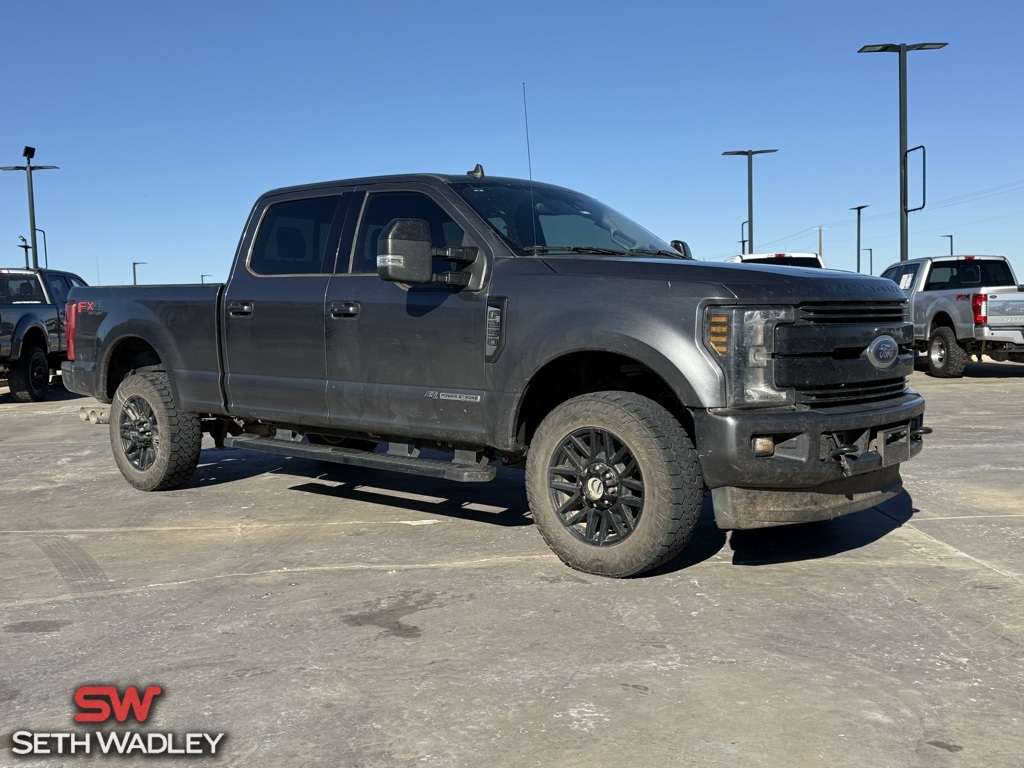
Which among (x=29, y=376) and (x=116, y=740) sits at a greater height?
(x=29, y=376)

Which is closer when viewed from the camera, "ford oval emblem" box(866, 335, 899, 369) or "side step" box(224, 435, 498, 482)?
"ford oval emblem" box(866, 335, 899, 369)

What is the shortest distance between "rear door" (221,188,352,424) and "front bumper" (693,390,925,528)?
102 inches

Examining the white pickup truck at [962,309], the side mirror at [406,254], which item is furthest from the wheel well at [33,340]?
the white pickup truck at [962,309]

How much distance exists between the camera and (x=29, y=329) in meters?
14.4

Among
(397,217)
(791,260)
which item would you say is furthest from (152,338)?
(791,260)

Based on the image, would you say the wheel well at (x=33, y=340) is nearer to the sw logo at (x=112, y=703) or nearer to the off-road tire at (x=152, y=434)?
the off-road tire at (x=152, y=434)

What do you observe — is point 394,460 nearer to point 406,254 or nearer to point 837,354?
point 406,254

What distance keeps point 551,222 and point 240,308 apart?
2151 millimetres

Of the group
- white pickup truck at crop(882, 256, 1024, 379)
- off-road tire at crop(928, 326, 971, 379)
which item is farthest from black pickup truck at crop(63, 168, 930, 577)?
off-road tire at crop(928, 326, 971, 379)

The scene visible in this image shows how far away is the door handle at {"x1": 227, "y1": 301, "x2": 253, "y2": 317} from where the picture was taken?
20.9 ft

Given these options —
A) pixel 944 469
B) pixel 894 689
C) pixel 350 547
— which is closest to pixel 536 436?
pixel 350 547

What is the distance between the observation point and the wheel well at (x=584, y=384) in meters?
4.98

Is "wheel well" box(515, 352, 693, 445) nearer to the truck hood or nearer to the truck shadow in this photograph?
the truck hood

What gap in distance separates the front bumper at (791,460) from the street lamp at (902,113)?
18.1 metres
